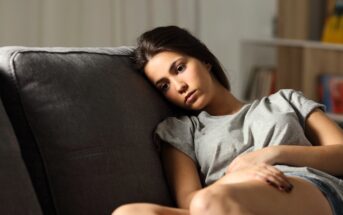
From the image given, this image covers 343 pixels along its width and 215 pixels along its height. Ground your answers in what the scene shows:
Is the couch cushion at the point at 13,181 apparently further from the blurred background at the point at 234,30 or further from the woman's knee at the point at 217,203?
the blurred background at the point at 234,30

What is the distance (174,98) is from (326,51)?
1.89 m

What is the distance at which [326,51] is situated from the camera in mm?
3379

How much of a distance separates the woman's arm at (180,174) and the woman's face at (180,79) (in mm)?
136

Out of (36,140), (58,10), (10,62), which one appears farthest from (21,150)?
(58,10)

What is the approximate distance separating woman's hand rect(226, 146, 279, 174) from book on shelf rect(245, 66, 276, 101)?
7.09ft

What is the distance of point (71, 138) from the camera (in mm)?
1457

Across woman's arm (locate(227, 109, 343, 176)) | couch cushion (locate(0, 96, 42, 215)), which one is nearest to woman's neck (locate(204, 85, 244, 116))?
woman's arm (locate(227, 109, 343, 176))

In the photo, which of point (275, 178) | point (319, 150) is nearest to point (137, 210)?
point (275, 178)

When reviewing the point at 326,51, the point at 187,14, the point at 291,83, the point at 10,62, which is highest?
the point at 10,62

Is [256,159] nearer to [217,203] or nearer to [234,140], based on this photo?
[234,140]

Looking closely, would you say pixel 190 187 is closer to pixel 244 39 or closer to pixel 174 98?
pixel 174 98

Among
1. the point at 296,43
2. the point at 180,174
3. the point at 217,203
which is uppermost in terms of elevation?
the point at 217,203

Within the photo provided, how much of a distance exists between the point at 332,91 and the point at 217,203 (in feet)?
7.55

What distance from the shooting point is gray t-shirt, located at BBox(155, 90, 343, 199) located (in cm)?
158
